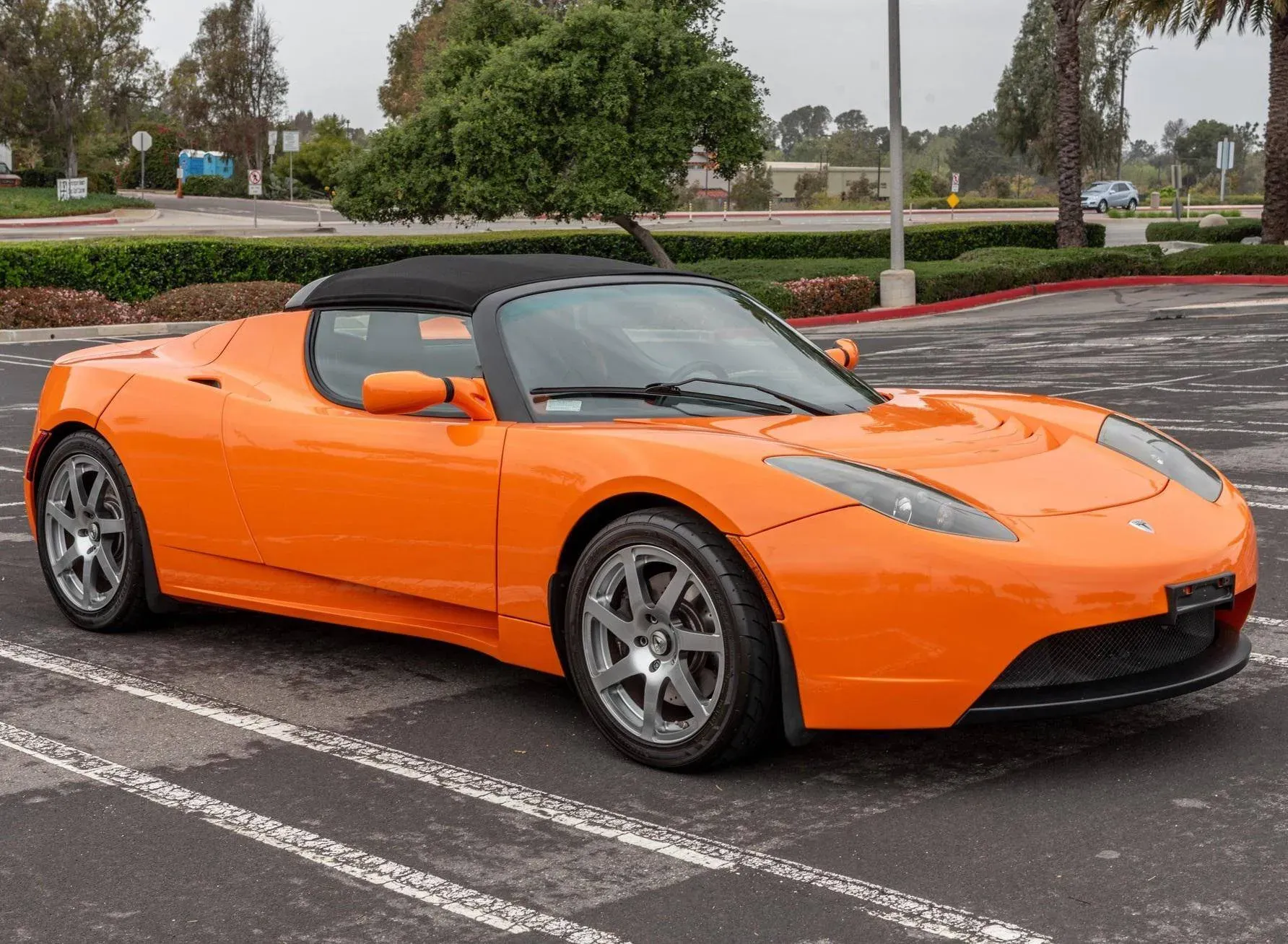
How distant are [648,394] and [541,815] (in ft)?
4.78

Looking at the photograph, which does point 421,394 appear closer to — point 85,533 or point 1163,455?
point 85,533

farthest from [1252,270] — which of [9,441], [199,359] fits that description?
[199,359]

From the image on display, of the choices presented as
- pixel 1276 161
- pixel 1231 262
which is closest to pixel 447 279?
pixel 1231 262

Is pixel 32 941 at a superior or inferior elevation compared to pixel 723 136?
inferior

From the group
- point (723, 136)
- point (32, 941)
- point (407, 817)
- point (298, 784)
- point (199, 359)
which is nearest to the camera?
point (32, 941)

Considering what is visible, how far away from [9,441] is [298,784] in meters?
8.60

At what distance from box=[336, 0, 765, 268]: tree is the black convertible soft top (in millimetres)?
22753

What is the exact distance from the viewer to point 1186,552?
433cm

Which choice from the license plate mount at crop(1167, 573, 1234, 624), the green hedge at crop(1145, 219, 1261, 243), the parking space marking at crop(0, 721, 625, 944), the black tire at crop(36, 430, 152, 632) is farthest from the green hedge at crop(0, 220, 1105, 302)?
the license plate mount at crop(1167, 573, 1234, 624)

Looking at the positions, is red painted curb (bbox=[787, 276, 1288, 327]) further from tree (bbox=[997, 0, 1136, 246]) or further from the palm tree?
tree (bbox=[997, 0, 1136, 246])

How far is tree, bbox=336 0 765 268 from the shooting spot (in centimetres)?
2827

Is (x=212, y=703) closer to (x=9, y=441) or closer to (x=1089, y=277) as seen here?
(x=9, y=441)

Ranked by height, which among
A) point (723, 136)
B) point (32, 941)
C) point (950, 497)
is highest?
point (723, 136)

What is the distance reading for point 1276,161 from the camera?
33.0 m
